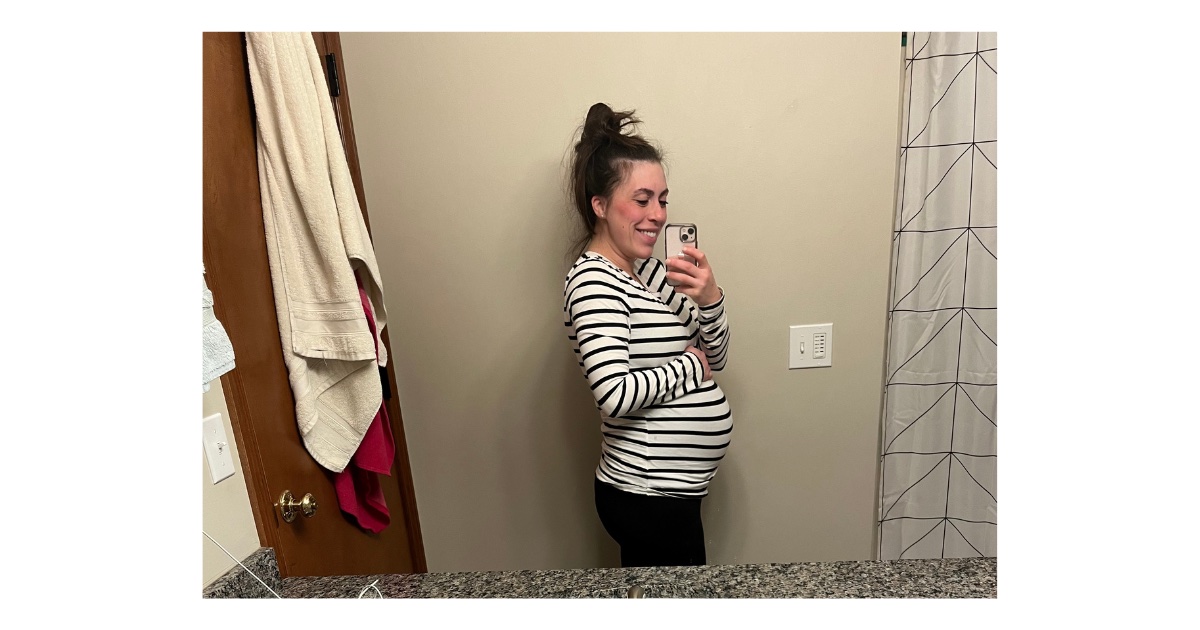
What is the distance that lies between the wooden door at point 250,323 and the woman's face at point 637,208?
19.7 inches

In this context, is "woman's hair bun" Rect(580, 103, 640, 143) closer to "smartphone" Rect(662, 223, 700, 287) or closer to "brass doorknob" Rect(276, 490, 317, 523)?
"smartphone" Rect(662, 223, 700, 287)

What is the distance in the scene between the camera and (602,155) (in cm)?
94

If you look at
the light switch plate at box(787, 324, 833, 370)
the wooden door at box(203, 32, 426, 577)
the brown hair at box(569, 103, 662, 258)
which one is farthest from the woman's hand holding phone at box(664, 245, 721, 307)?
the wooden door at box(203, 32, 426, 577)

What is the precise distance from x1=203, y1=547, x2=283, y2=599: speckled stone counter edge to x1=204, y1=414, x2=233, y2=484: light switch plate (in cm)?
11

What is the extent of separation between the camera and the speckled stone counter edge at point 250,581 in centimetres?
65

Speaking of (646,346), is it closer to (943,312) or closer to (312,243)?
(312,243)

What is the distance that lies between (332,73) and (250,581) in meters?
0.81

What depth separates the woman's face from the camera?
0.92 meters

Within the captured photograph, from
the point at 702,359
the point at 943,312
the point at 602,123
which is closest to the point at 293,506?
the point at 702,359
